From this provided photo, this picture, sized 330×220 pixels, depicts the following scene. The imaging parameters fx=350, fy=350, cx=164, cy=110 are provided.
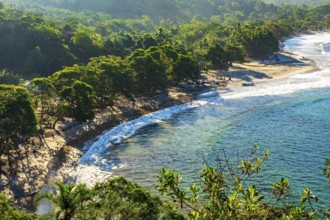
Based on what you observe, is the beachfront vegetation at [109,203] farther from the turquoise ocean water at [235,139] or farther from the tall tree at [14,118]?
the tall tree at [14,118]

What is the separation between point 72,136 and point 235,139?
83.4 feet

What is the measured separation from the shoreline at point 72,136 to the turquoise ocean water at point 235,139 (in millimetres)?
2402

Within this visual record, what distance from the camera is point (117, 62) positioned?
71500 mm

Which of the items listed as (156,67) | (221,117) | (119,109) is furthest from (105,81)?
(221,117)

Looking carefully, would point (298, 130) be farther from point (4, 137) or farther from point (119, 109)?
point (4, 137)

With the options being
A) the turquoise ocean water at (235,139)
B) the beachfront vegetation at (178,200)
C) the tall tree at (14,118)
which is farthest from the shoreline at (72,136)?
the beachfront vegetation at (178,200)

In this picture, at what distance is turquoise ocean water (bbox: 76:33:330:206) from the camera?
43562mm

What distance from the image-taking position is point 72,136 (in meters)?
54.6

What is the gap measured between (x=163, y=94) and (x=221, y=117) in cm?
1821

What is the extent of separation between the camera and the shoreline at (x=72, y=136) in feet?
127

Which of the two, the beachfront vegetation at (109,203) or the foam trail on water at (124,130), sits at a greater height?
the beachfront vegetation at (109,203)

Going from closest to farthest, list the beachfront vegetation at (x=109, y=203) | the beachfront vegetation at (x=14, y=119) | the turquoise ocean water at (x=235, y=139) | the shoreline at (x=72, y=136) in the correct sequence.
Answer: the beachfront vegetation at (x=109, y=203) < the shoreline at (x=72, y=136) < the beachfront vegetation at (x=14, y=119) < the turquoise ocean water at (x=235, y=139)

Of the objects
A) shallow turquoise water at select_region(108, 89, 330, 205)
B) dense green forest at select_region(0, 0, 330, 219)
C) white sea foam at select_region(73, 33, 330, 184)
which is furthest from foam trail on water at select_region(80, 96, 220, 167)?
dense green forest at select_region(0, 0, 330, 219)

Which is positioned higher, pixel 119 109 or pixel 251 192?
pixel 251 192
